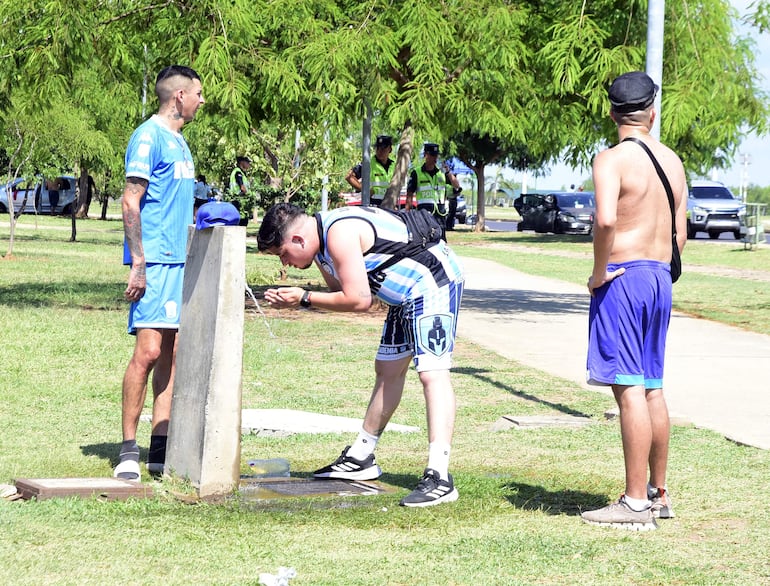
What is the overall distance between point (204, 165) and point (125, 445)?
32.7 metres

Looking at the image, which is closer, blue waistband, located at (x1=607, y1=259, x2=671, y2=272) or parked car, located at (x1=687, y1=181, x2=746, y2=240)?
blue waistband, located at (x1=607, y1=259, x2=671, y2=272)

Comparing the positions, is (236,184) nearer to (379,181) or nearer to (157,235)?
(379,181)

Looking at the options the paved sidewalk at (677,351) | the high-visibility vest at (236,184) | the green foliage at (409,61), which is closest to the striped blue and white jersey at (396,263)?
the paved sidewalk at (677,351)

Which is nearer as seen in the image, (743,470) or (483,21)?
(743,470)

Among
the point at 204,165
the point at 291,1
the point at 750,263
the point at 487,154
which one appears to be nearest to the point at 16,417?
the point at 291,1

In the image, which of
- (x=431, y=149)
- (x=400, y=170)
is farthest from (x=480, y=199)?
(x=431, y=149)

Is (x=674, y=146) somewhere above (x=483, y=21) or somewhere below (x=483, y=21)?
below

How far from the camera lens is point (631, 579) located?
15.7 feet

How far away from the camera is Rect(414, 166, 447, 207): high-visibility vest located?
15.9 meters

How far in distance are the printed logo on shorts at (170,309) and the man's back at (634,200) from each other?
2290 mm

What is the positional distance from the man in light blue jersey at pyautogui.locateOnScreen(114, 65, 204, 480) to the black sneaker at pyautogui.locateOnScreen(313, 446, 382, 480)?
2.80 feet

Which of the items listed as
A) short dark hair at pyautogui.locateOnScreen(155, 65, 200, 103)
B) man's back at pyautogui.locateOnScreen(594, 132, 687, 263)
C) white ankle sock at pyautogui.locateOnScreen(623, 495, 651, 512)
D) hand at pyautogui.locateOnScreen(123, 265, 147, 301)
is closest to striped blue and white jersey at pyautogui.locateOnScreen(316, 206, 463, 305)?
man's back at pyautogui.locateOnScreen(594, 132, 687, 263)

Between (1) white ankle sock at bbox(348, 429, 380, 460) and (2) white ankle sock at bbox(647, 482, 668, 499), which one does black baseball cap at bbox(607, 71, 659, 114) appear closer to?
(2) white ankle sock at bbox(647, 482, 668, 499)

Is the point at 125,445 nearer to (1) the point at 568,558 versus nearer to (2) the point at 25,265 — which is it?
(1) the point at 568,558
